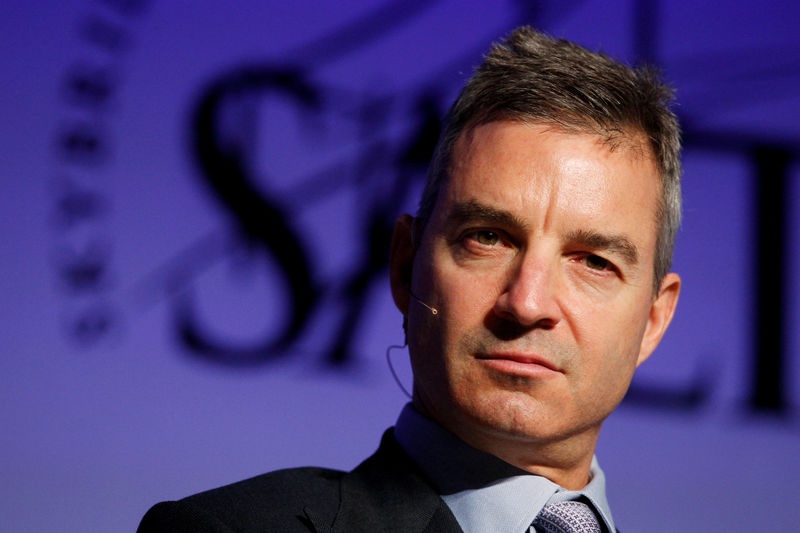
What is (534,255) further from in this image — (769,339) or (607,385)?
(769,339)

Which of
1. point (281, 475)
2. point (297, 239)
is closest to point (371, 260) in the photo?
point (297, 239)

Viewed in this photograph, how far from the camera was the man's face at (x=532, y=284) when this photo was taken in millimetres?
Result: 1811

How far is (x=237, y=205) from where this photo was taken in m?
3.21

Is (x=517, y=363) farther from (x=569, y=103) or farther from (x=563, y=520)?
(x=569, y=103)

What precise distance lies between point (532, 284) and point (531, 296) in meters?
0.03

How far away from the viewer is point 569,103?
1.94m

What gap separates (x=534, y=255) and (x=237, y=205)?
162 cm

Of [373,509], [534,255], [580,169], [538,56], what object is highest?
[538,56]

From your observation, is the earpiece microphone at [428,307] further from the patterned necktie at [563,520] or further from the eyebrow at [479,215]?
the patterned necktie at [563,520]

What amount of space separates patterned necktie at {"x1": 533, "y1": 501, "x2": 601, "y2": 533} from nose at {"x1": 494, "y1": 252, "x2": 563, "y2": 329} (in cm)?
39

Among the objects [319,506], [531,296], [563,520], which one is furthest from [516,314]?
[319,506]

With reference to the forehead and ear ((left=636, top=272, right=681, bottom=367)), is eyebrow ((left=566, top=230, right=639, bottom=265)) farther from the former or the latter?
ear ((left=636, top=272, right=681, bottom=367))

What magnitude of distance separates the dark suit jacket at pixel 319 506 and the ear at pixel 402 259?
361 mm

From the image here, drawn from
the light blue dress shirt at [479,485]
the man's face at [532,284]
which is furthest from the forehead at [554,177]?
the light blue dress shirt at [479,485]
